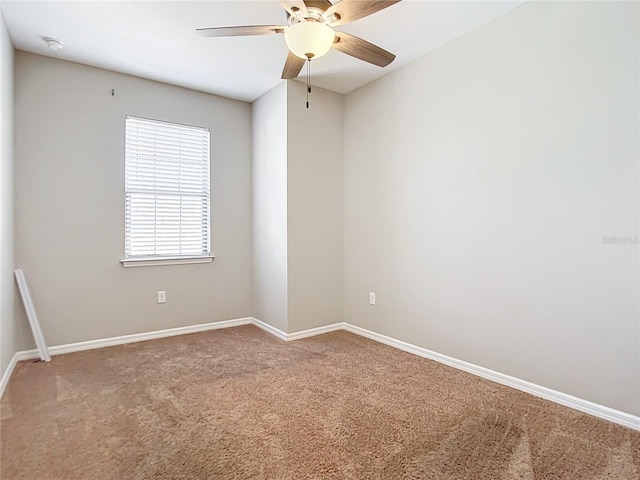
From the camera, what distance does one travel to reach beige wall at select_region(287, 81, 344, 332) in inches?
147

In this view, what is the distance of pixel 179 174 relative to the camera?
12.8ft

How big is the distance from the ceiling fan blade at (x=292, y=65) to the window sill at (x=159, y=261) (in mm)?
2269

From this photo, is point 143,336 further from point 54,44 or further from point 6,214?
point 54,44

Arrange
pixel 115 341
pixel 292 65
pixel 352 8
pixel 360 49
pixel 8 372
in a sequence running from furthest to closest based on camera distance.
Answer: pixel 115 341 < pixel 8 372 < pixel 292 65 < pixel 360 49 < pixel 352 8

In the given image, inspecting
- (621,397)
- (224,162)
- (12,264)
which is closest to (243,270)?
(224,162)

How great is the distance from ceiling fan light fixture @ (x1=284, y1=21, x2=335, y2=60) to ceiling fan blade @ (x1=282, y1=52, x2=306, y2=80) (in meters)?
0.31

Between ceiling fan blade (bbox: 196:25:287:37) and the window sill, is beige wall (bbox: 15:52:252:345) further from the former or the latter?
ceiling fan blade (bbox: 196:25:287:37)

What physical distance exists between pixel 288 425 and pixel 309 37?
2.16 meters

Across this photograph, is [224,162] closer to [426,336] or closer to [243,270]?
[243,270]

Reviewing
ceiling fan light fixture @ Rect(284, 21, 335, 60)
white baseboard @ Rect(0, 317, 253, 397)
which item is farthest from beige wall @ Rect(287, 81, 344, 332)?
ceiling fan light fixture @ Rect(284, 21, 335, 60)

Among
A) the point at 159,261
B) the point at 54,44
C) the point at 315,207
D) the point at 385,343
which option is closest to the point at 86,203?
the point at 159,261

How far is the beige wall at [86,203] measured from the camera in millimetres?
3154

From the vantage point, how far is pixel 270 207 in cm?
398

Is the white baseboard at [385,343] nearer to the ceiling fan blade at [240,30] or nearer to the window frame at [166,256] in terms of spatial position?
the window frame at [166,256]
